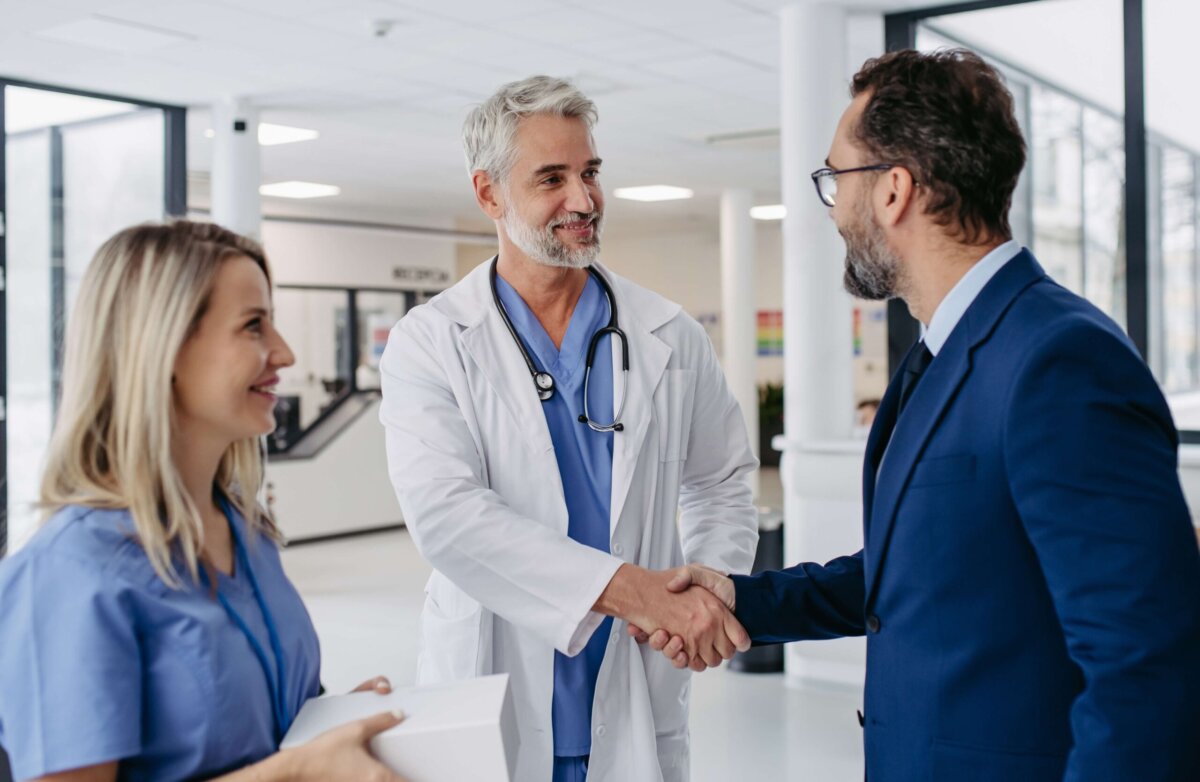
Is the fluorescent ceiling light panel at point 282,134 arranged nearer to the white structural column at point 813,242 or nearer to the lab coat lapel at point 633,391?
the white structural column at point 813,242

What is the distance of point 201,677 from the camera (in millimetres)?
1288

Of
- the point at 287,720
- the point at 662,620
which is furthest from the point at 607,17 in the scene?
the point at 287,720

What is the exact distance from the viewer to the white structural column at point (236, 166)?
682 cm

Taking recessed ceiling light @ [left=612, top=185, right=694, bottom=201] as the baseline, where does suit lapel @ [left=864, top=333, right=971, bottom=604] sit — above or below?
below

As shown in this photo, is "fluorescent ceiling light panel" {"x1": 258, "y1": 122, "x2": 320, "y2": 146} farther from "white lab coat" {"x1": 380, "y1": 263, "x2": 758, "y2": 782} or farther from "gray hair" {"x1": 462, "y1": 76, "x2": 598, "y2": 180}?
"white lab coat" {"x1": 380, "y1": 263, "x2": 758, "y2": 782}

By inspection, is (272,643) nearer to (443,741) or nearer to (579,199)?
(443,741)

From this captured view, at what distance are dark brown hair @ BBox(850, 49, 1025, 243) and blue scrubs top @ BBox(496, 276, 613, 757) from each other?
0.78 m

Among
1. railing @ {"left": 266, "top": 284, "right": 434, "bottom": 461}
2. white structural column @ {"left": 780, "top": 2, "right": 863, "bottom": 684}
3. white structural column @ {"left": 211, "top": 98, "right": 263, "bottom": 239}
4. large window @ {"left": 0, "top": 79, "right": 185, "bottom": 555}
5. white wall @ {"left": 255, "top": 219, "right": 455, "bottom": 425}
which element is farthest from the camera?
white wall @ {"left": 255, "top": 219, "right": 455, "bottom": 425}

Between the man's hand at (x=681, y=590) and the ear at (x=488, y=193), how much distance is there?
2.50 feet

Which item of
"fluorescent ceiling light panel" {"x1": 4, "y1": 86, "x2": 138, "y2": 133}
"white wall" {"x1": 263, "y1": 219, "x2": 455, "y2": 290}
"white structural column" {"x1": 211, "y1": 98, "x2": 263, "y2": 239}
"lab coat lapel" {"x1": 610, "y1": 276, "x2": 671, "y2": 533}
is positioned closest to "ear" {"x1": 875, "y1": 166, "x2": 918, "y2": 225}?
"lab coat lapel" {"x1": 610, "y1": 276, "x2": 671, "y2": 533}

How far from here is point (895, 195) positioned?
5.20 feet

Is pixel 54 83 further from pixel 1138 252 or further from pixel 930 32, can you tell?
pixel 1138 252

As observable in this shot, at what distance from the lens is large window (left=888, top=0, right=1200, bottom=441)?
5129 mm

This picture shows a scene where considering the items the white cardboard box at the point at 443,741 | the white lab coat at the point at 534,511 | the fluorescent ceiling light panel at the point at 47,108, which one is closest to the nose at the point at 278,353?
the white cardboard box at the point at 443,741
